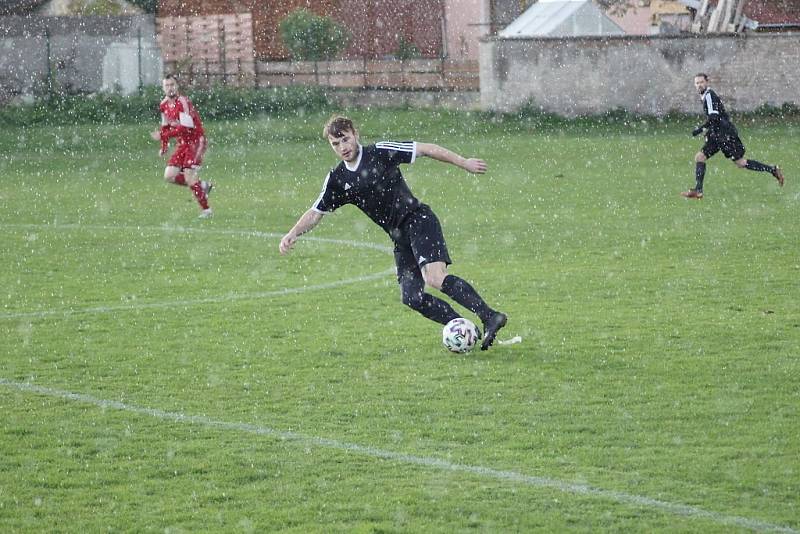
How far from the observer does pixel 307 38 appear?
42812mm

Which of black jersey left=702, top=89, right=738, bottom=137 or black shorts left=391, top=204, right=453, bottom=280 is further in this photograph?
black jersey left=702, top=89, right=738, bottom=137

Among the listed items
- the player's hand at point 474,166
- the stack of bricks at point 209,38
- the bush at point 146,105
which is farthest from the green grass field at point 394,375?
Result: the stack of bricks at point 209,38

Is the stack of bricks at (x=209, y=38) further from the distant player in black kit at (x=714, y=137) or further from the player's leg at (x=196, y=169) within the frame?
the distant player in black kit at (x=714, y=137)

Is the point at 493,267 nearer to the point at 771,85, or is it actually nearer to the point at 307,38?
the point at 771,85

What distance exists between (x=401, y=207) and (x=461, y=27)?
40.2 metres

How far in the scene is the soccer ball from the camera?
9055 millimetres

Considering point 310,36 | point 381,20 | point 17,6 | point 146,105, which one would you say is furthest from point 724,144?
point 17,6

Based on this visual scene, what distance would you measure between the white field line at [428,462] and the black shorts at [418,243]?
2.19 meters

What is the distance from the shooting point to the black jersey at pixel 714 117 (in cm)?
1870

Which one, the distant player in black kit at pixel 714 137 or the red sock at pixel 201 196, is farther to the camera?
the distant player in black kit at pixel 714 137

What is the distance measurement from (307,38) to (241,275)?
101 feet

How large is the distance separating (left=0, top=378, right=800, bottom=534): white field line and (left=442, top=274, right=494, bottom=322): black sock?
221 cm

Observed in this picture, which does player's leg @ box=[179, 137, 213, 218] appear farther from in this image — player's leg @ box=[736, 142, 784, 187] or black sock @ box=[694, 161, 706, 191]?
player's leg @ box=[736, 142, 784, 187]

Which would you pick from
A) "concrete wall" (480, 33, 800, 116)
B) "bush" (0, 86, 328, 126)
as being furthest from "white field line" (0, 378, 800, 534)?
"bush" (0, 86, 328, 126)
